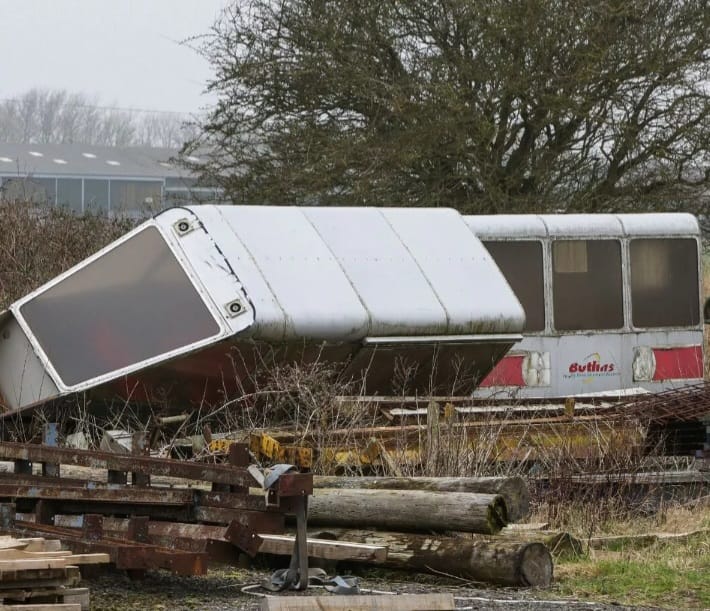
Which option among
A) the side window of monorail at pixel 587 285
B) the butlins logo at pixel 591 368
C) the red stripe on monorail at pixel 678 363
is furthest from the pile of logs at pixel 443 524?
the red stripe on monorail at pixel 678 363

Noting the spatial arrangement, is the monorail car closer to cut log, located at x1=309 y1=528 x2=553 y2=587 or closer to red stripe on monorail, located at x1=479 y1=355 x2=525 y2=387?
red stripe on monorail, located at x1=479 y1=355 x2=525 y2=387

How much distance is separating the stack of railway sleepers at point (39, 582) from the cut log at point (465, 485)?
2.82 meters

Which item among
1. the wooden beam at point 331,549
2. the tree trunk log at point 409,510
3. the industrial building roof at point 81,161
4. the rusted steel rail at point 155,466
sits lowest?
the wooden beam at point 331,549

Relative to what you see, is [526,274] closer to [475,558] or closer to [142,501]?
[475,558]

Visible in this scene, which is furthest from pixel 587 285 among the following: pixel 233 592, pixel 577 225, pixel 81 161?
pixel 81 161

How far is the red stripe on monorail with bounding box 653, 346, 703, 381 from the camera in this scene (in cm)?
1570

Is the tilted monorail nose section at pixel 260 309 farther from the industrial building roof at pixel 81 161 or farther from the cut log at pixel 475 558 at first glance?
the industrial building roof at pixel 81 161

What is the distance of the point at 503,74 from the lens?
22.3m

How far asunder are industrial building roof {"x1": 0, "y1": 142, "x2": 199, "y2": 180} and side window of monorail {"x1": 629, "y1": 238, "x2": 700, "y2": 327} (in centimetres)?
4941

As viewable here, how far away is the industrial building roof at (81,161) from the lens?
6600 cm

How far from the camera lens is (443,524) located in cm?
871

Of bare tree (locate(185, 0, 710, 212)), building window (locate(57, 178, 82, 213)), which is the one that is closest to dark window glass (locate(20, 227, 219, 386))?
bare tree (locate(185, 0, 710, 212))

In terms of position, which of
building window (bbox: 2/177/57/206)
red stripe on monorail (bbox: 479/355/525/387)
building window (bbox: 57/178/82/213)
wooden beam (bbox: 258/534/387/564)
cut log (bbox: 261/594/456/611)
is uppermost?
building window (bbox: 57/178/82/213)

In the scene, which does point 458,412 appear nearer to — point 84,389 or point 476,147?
point 84,389
